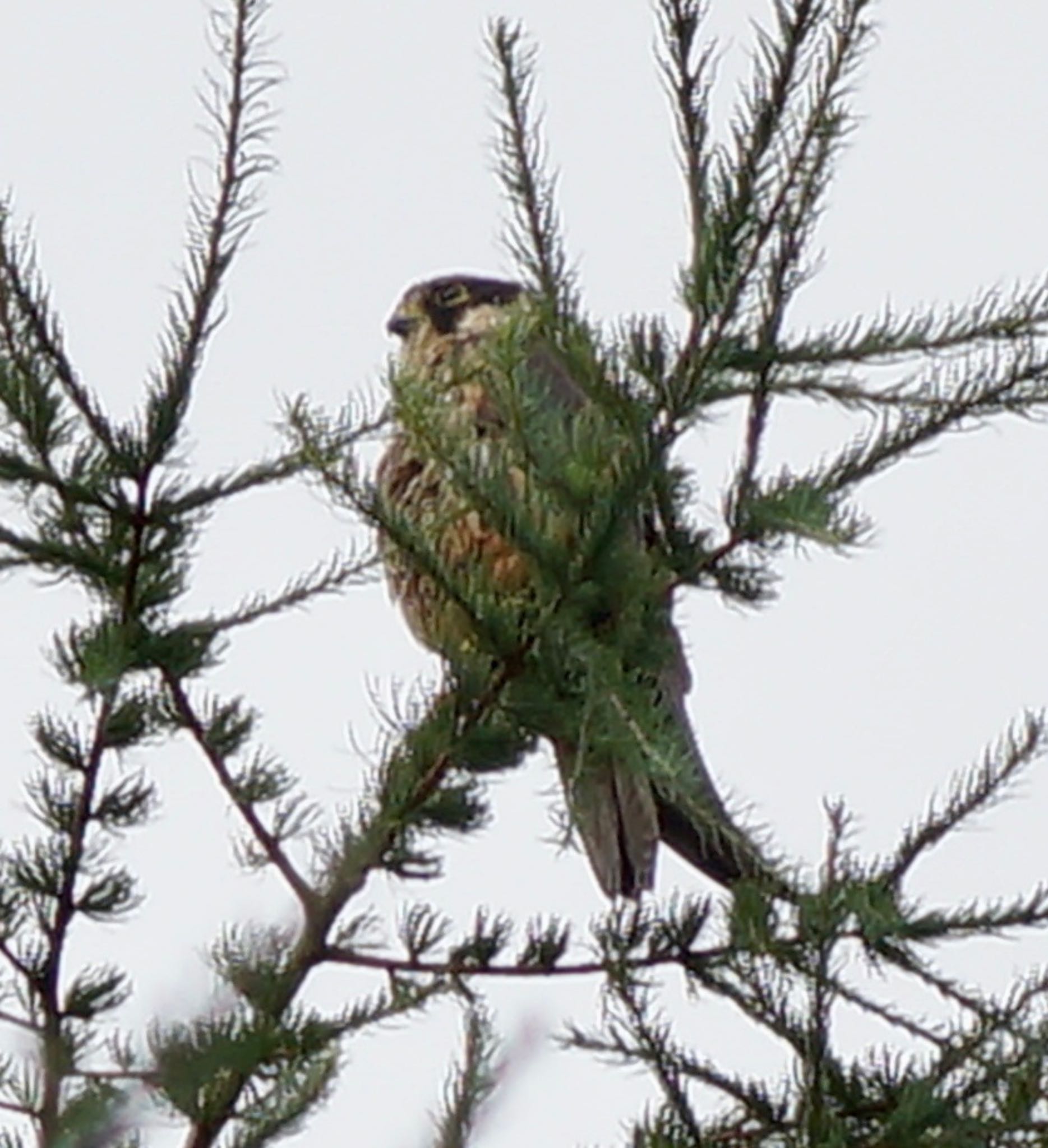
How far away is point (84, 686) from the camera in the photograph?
2.35 metres

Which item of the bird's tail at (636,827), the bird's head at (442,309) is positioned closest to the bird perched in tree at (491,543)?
the bird's tail at (636,827)

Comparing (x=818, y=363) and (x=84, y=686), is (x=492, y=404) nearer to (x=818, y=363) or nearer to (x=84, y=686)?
(x=818, y=363)

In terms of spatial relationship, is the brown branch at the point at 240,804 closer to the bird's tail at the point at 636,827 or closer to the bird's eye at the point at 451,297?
the bird's tail at the point at 636,827

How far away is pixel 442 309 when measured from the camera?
4.30 metres

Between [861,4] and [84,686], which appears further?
[84,686]

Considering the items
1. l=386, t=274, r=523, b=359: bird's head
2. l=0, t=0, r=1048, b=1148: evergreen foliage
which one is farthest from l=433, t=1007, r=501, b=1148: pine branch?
l=386, t=274, r=523, b=359: bird's head

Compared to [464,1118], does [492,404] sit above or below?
above

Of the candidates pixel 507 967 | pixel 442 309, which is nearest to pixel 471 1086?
pixel 507 967

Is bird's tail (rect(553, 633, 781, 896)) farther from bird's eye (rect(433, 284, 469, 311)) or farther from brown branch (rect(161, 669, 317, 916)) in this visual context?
bird's eye (rect(433, 284, 469, 311))

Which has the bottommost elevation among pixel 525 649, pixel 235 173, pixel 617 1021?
pixel 617 1021

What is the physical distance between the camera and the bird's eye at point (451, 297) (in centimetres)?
A: 430

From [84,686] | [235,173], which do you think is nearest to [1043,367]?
[235,173]

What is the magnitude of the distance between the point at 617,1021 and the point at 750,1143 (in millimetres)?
182

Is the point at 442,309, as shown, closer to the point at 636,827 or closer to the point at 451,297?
the point at 451,297
